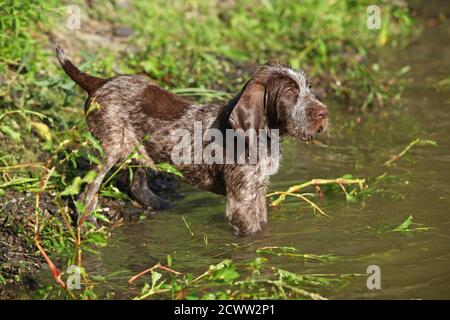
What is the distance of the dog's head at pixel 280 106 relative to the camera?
23.4 feet

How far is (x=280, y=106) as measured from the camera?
23.6 feet

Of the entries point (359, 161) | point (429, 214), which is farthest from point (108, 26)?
point (429, 214)

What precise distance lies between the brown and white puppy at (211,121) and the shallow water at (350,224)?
0.34 m

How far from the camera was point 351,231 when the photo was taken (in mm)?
7195

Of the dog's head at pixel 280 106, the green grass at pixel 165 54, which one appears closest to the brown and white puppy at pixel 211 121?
the dog's head at pixel 280 106

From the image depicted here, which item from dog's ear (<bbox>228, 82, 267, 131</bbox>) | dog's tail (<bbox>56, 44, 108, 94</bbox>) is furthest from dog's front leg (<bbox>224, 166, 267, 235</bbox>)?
dog's tail (<bbox>56, 44, 108, 94</bbox>)

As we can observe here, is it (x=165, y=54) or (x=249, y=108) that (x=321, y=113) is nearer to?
(x=249, y=108)

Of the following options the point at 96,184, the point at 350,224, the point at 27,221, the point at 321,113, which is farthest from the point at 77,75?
the point at 350,224

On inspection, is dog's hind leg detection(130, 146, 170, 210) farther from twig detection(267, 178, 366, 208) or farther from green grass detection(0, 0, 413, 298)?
twig detection(267, 178, 366, 208)

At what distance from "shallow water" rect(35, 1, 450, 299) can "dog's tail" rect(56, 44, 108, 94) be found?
134 centimetres

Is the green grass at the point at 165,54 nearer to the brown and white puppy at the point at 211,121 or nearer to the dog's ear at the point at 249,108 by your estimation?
the brown and white puppy at the point at 211,121

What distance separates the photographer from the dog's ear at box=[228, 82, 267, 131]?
7.11 m

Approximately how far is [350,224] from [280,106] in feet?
3.92

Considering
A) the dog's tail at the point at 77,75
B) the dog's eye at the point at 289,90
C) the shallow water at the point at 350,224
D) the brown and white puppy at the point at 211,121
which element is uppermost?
the dog's tail at the point at 77,75
